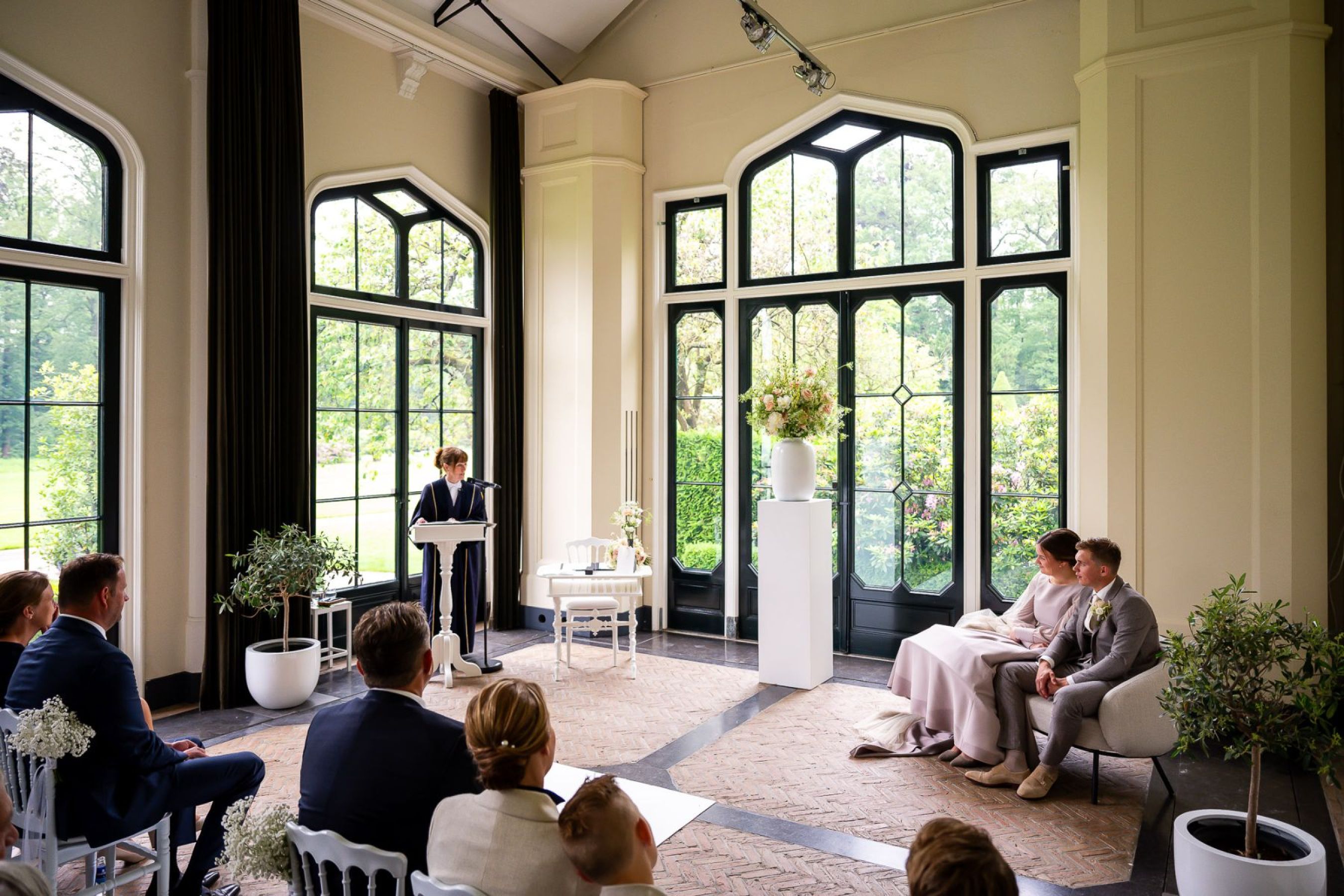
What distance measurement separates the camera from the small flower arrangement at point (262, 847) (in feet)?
6.50

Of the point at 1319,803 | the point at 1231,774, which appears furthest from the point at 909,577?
the point at 1319,803

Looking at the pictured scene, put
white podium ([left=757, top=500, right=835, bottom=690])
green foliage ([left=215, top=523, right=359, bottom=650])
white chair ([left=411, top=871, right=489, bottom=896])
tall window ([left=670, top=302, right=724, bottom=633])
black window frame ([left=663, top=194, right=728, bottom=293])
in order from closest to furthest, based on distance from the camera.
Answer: white chair ([left=411, top=871, right=489, bottom=896]) < green foliage ([left=215, top=523, right=359, bottom=650]) < white podium ([left=757, top=500, right=835, bottom=690]) < black window frame ([left=663, top=194, right=728, bottom=293]) < tall window ([left=670, top=302, right=724, bottom=633])

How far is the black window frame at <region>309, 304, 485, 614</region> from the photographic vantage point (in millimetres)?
6461

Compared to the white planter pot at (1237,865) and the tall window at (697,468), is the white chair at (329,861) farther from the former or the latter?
the tall window at (697,468)

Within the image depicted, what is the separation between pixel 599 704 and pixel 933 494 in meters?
2.87

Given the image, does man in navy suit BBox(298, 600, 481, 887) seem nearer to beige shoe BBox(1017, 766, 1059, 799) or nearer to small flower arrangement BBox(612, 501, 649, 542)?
beige shoe BBox(1017, 766, 1059, 799)

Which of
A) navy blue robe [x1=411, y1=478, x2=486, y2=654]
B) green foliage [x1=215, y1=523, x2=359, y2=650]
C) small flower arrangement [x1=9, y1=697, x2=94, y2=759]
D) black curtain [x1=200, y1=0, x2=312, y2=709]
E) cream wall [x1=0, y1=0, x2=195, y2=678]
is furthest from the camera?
navy blue robe [x1=411, y1=478, x2=486, y2=654]

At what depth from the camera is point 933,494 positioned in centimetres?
665

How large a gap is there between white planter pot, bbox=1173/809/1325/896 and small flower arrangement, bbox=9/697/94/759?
11.3ft

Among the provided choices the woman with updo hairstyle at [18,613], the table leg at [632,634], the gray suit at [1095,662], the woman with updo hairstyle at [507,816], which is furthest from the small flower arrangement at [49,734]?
the table leg at [632,634]

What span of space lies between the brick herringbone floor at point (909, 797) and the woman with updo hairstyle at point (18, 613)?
2722 mm

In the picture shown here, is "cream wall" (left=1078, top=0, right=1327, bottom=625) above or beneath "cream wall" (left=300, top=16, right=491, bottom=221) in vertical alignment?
beneath

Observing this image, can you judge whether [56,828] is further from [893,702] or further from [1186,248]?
[1186,248]

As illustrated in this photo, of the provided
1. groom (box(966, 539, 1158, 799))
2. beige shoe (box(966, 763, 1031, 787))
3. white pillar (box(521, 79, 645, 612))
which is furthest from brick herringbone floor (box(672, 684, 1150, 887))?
white pillar (box(521, 79, 645, 612))
